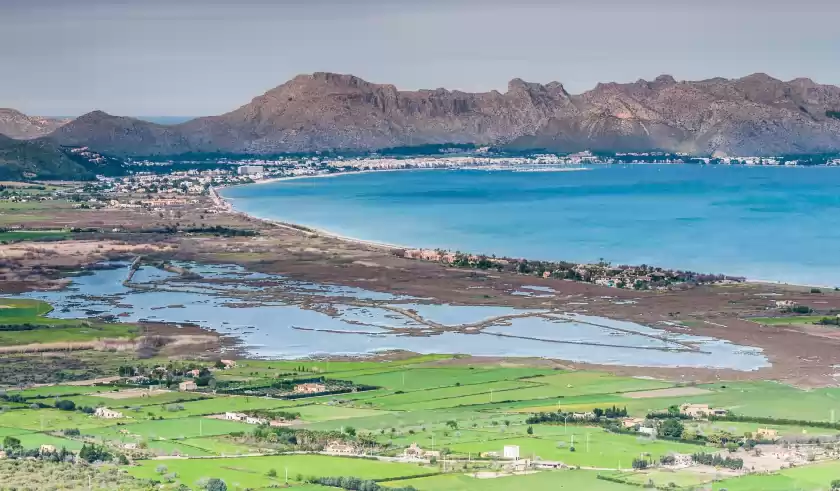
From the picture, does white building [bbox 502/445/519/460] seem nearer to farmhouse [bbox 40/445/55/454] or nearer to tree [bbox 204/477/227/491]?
tree [bbox 204/477/227/491]

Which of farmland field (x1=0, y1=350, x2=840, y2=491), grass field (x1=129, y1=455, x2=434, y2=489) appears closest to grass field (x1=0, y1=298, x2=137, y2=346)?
farmland field (x1=0, y1=350, x2=840, y2=491)

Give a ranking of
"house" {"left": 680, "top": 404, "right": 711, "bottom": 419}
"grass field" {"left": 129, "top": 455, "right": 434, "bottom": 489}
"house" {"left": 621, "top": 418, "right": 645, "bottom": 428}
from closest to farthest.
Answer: "grass field" {"left": 129, "top": 455, "right": 434, "bottom": 489}
"house" {"left": 621, "top": 418, "right": 645, "bottom": 428}
"house" {"left": 680, "top": 404, "right": 711, "bottom": 419}

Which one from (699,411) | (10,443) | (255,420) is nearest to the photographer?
(10,443)

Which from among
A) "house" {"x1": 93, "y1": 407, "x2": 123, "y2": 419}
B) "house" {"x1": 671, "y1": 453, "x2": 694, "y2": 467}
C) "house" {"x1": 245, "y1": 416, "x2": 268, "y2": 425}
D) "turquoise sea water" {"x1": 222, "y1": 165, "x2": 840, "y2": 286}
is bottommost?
"house" {"x1": 93, "y1": 407, "x2": 123, "y2": 419}

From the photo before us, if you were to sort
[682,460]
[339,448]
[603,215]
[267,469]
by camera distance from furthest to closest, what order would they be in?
[603,215] < [339,448] < [682,460] < [267,469]

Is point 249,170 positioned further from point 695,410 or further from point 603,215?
point 695,410

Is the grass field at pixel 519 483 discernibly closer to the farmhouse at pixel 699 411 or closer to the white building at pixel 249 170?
the farmhouse at pixel 699 411

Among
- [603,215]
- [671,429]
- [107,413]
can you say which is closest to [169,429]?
[107,413]
